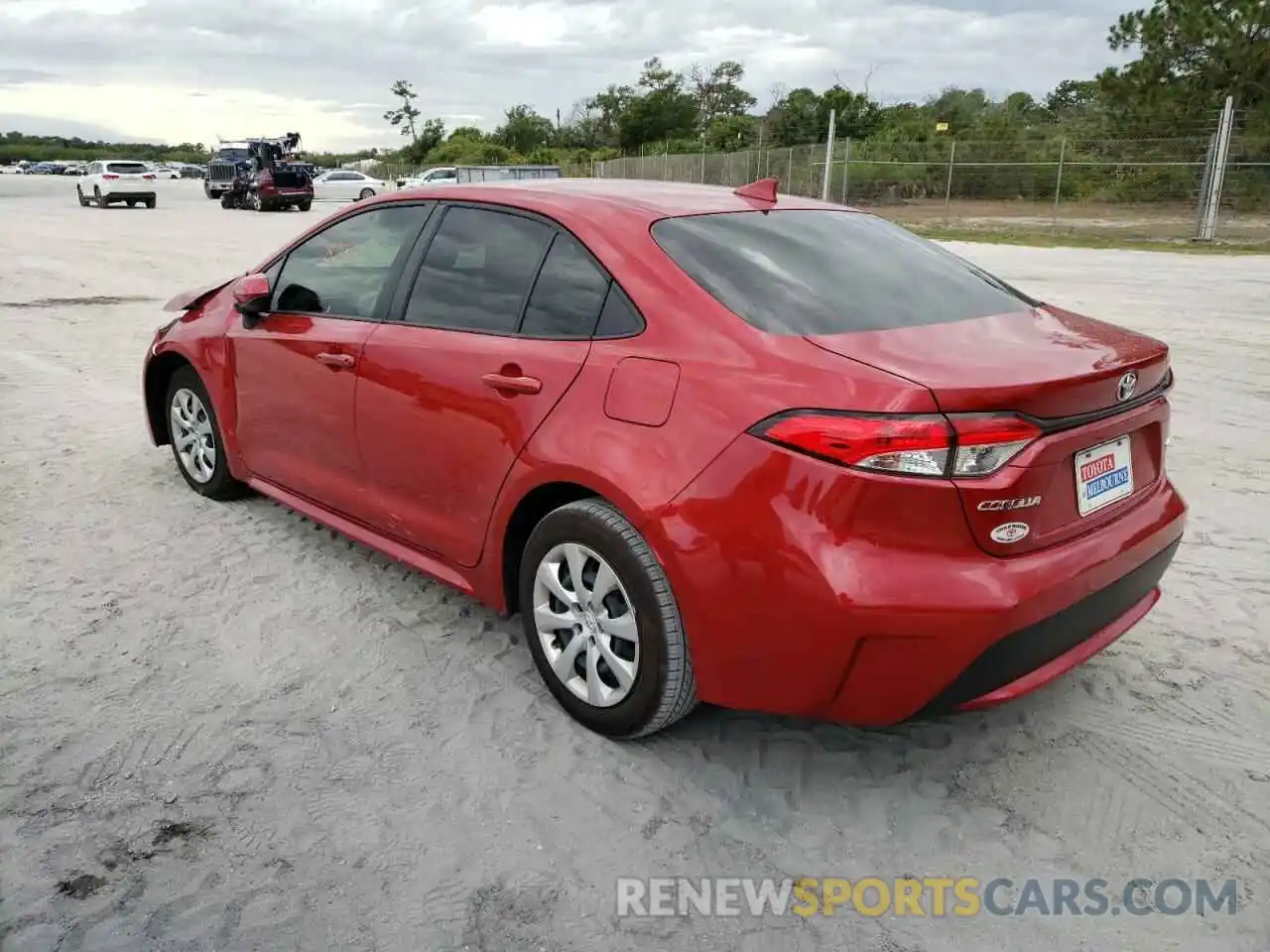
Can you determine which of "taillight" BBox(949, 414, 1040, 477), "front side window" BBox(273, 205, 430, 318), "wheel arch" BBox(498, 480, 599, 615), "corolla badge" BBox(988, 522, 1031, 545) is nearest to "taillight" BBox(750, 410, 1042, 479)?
"taillight" BBox(949, 414, 1040, 477)

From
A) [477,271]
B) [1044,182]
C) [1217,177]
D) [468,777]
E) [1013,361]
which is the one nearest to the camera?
[1013,361]

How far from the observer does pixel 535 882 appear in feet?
8.27

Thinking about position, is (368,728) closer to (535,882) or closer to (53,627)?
(535,882)

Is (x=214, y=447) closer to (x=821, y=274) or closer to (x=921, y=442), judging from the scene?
(x=821, y=274)

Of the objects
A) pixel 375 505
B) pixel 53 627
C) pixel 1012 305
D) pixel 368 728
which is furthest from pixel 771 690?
pixel 53 627

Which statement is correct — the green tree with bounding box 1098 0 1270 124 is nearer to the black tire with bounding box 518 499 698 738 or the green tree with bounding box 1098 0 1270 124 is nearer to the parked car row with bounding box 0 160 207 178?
the black tire with bounding box 518 499 698 738

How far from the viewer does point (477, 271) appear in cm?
347

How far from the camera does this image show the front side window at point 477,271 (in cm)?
331

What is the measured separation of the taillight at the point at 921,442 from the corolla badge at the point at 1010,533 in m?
0.15

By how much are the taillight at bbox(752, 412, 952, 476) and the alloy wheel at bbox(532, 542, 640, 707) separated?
2.53 feet

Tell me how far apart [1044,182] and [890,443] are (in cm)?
2538

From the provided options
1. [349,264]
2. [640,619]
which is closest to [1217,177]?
[349,264]

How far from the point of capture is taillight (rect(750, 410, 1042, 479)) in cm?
236

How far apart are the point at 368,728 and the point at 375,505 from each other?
0.94 meters
